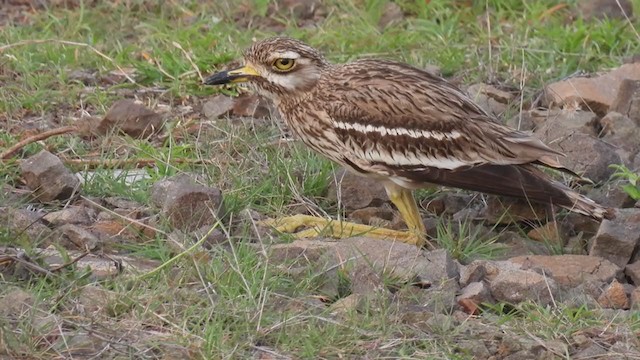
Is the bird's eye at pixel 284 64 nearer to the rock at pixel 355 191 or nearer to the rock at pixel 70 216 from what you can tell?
the rock at pixel 355 191

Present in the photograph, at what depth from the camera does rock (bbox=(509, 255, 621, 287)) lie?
5625 millimetres

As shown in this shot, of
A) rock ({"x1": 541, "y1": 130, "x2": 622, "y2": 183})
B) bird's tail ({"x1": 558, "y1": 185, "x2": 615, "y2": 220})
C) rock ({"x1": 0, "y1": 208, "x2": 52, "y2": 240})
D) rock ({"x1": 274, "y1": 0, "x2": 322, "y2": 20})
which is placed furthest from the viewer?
rock ({"x1": 274, "y1": 0, "x2": 322, "y2": 20})

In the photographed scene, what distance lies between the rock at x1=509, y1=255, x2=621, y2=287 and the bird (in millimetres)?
364

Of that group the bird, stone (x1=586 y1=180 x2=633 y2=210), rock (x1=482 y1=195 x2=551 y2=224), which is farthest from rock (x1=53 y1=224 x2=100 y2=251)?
stone (x1=586 y1=180 x2=633 y2=210)

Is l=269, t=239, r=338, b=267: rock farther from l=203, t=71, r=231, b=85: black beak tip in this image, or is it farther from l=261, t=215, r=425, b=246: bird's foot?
l=203, t=71, r=231, b=85: black beak tip

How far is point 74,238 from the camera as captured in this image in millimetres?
5770

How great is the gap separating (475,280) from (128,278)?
4.28ft

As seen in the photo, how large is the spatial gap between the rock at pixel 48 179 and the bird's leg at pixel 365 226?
883 millimetres

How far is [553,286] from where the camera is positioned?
540 cm

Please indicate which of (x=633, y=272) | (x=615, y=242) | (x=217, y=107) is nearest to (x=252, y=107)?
(x=217, y=107)

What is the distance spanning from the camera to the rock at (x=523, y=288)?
211 inches

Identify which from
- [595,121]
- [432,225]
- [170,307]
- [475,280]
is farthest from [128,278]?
[595,121]

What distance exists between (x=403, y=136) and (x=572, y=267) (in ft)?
3.24

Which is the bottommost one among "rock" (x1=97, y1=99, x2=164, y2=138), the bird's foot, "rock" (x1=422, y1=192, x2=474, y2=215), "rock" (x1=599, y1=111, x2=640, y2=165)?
"rock" (x1=97, y1=99, x2=164, y2=138)
